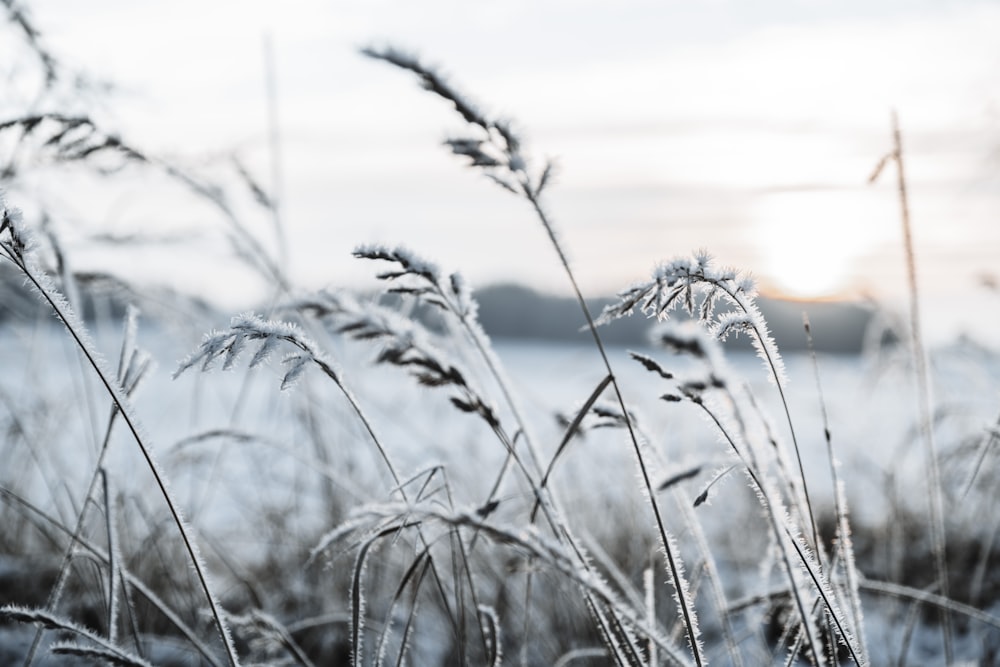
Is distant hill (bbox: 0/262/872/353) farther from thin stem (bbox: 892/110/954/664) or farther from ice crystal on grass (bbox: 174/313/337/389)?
ice crystal on grass (bbox: 174/313/337/389)

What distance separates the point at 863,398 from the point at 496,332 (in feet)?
39.3

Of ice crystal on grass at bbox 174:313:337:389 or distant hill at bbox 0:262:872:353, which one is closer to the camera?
→ ice crystal on grass at bbox 174:313:337:389

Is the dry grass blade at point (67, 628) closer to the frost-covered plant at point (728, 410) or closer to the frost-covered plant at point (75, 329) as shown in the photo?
the frost-covered plant at point (75, 329)

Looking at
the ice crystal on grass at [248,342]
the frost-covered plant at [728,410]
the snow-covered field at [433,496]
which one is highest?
the ice crystal on grass at [248,342]

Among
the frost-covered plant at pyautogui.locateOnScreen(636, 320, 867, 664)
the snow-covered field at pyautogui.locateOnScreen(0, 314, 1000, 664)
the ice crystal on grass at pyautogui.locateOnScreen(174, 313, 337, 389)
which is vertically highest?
the ice crystal on grass at pyautogui.locateOnScreen(174, 313, 337, 389)

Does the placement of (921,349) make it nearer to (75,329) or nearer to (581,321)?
(75,329)

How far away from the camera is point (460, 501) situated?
2293 mm

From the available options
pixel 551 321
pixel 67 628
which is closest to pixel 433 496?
pixel 67 628

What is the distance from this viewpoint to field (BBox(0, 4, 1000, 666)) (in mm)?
1043

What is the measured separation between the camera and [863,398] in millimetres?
3994

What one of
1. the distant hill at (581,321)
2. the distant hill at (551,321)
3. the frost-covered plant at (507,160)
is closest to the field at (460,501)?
the frost-covered plant at (507,160)

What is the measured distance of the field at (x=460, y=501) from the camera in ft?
3.42

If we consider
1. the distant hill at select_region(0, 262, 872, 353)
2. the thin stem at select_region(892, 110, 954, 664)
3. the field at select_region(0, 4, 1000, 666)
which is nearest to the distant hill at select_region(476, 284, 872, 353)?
the distant hill at select_region(0, 262, 872, 353)

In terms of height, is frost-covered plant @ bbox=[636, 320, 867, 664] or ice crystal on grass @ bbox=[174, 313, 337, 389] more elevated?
ice crystal on grass @ bbox=[174, 313, 337, 389]
